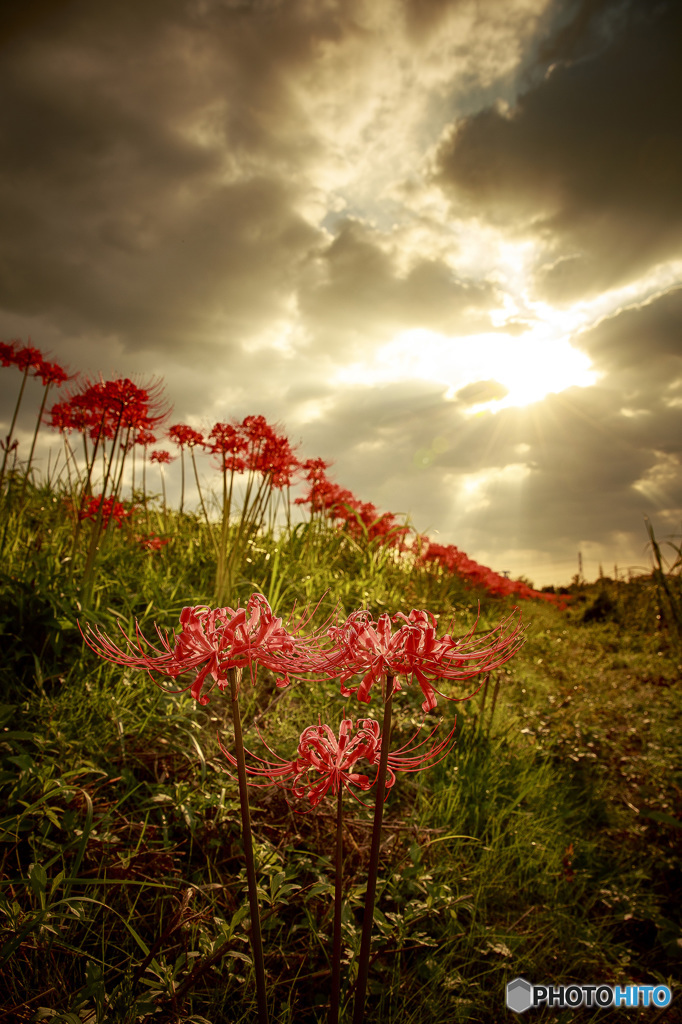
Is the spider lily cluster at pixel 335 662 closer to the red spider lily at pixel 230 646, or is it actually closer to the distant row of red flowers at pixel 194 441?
the red spider lily at pixel 230 646

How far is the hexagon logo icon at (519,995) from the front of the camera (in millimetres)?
1944

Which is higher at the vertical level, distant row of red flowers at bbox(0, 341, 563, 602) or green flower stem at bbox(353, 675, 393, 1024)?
distant row of red flowers at bbox(0, 341, 563, 602)

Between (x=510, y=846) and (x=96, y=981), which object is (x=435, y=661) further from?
(x=510, y=846)

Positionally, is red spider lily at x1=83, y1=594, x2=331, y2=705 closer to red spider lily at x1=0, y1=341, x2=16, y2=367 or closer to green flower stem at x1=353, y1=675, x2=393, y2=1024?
green flower stem at x1=353, y1=675, x2=393, y2=1024

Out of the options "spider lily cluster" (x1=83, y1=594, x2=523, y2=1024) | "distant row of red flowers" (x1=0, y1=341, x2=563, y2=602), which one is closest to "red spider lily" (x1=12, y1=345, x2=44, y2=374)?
"distant row of red flowers" (x1=0, y1=341, x2=563, y2=602)

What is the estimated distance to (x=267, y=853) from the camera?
2121 mm

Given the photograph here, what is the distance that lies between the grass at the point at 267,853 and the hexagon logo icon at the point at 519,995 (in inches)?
2.3

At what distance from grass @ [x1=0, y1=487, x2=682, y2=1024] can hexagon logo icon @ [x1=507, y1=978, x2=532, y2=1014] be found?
0.06 metres

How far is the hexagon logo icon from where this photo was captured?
1.94m

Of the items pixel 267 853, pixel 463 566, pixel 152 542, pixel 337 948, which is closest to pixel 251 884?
pixel 337 948

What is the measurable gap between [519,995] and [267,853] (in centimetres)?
107

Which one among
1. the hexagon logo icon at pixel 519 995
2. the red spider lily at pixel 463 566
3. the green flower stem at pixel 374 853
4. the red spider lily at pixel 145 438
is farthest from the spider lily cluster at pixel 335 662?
the red spider lily at pixel 463 566

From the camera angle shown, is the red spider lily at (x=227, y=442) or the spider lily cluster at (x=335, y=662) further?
the red spider lily at (x=227, y=442)

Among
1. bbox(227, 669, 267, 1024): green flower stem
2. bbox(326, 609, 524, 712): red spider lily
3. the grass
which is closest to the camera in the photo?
bbox(326, 609, 524, 712): red spider lily
